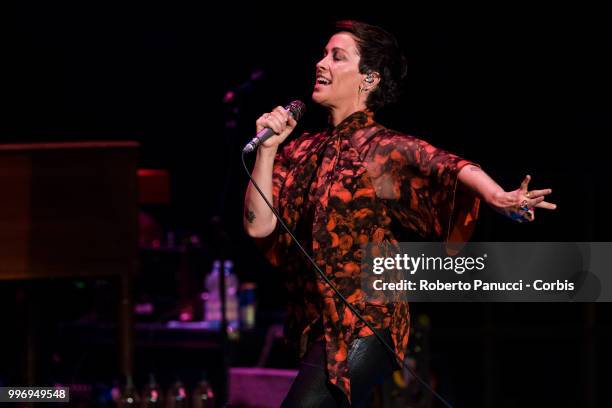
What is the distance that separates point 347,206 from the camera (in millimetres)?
2336

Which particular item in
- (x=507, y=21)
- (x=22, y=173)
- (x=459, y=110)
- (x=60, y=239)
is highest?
(x=507, y=21)

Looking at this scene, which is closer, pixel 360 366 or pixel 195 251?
pixel 360 366

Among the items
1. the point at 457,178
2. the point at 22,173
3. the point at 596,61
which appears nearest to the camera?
the point at 457,178

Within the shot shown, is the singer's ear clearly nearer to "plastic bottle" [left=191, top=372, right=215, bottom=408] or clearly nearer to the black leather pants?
the black leather pants

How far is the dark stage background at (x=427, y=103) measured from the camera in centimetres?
552

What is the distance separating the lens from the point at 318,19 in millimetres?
5969

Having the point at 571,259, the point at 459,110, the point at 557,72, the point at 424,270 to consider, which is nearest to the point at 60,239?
the point at 424,270

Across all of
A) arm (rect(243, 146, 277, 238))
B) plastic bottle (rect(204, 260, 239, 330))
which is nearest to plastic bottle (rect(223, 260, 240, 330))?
plastic bottle (rect(204, 260, 239, 330))

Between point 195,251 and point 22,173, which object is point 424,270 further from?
point 195,251

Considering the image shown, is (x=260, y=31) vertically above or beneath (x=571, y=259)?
above

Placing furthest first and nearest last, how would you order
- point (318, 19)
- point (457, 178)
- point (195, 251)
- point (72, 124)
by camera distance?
point (72, 124)
point (195, 251)
point (318, 19)
point (457, 178)

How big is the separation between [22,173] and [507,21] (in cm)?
309

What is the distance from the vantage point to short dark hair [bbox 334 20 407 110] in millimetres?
2514

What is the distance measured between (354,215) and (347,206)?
3 centimetres
